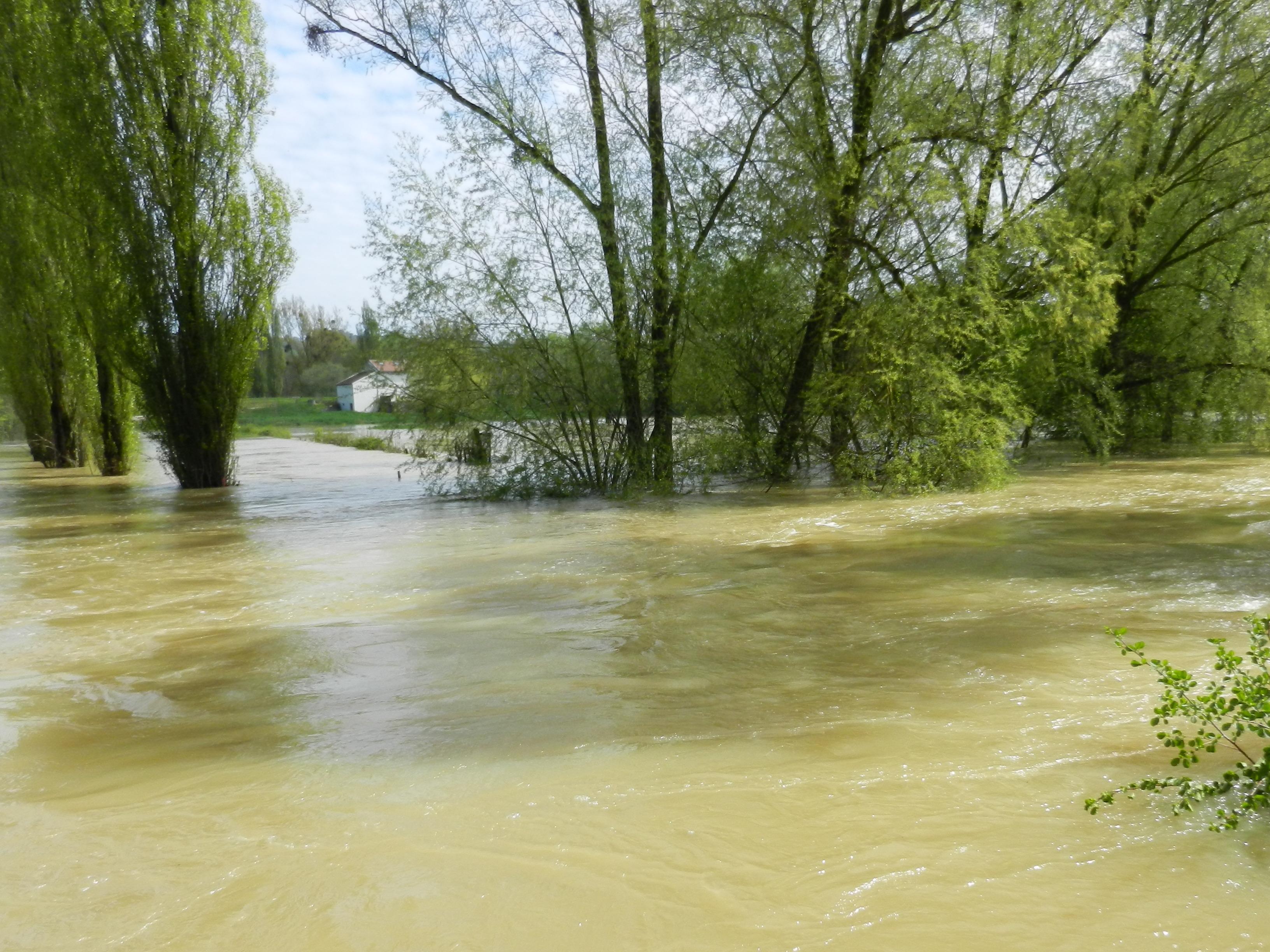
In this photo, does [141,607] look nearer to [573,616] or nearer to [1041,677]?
[573,616]

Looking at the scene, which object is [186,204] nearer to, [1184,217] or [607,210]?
[607,210]

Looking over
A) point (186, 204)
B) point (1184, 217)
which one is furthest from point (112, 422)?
point (1184, 217)

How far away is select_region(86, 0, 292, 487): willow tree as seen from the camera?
1262cm

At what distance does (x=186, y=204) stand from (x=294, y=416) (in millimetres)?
31685

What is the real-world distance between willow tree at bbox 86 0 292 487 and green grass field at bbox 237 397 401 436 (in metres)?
15.0

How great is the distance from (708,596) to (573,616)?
0.92 metres

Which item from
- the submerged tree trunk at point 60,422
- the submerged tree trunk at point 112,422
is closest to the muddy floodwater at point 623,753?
the submerged tree trunk at point 112,422

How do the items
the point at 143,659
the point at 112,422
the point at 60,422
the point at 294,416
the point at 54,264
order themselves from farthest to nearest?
the point at 294,416, the point at 60,422, the point at 112,422, the point at 54,264, the point at 143,659

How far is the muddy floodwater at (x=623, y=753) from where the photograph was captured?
93.3 inches

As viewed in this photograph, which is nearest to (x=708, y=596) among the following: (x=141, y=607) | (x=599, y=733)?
(x=599, y=733)

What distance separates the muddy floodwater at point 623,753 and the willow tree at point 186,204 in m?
6.74

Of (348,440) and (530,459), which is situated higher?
(348,440)

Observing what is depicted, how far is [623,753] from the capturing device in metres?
3.39

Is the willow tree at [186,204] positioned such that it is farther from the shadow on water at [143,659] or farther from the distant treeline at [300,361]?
the distant treeline at [300,361]
